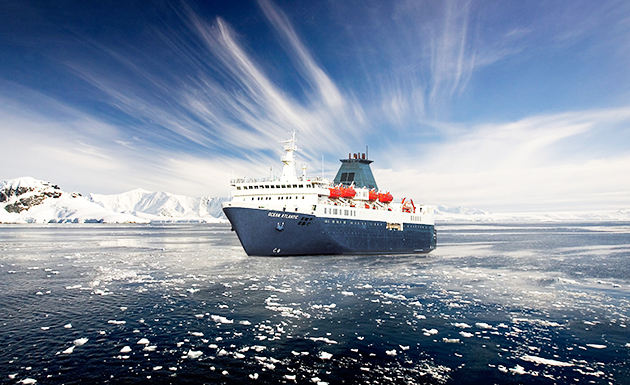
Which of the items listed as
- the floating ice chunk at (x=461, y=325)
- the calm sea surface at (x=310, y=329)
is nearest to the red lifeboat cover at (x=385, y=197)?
the calm sea surface at (x=310, y=329)

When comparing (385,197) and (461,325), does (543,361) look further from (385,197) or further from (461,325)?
(385,197)

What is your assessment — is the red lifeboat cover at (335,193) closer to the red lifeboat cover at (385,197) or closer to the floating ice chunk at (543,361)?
the red lifeboat cover at (385,197)

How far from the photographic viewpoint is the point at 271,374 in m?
9.34

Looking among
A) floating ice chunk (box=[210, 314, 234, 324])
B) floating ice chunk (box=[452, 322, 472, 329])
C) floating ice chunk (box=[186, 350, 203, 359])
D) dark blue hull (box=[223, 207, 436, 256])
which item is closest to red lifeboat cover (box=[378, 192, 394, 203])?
dark blue hull (box=[223, 207, 436, 256])

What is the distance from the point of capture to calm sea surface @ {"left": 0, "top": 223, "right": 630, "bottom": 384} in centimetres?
953

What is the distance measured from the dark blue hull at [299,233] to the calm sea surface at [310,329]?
23.0 ft

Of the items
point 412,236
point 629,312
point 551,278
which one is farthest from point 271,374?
point 412,236

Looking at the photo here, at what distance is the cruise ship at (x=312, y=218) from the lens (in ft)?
102

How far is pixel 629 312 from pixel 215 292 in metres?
19.9

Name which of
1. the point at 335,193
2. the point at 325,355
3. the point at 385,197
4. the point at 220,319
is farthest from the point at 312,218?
the point at 325,355

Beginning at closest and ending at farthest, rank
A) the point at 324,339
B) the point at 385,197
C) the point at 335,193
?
the point at 324,339
the point at 335,193
the point at 385,197

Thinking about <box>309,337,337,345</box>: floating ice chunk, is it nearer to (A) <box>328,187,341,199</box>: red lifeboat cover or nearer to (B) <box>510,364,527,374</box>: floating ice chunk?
(B) <box>510,364,527,374</box>: floating ice chunk

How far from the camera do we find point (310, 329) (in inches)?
513

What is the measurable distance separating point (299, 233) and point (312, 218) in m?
1.80
